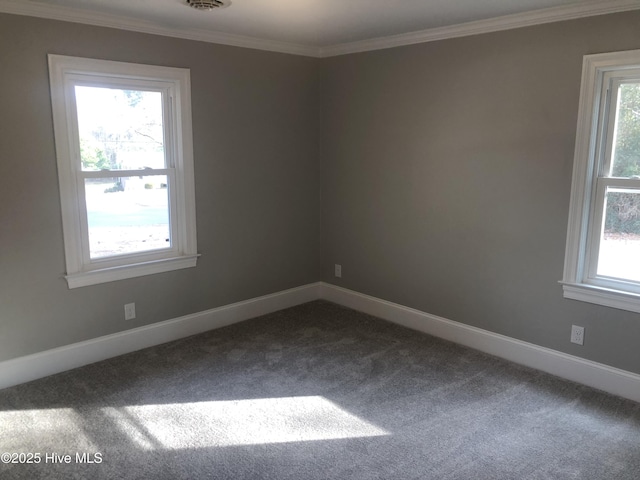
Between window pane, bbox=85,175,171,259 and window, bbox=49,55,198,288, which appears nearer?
window, bbox=49,55,198,288

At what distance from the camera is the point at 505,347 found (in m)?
3.52

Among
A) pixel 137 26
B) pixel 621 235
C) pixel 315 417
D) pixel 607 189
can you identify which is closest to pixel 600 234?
pixel 621 235

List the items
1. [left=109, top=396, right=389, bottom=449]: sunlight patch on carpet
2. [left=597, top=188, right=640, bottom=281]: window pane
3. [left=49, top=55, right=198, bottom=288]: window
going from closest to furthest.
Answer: [left=109, top=396, right=389, bottom=449]: sunlight patch on carpet → [left=597, top=188, right=640, bottom=281]: window pane → [left=49, top=55, right=198, bottom=288]: window

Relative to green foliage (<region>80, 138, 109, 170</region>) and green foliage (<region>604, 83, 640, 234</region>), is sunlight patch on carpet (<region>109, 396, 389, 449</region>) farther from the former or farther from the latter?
→ green foliage (<region>604, 83, 640, 234</region>)

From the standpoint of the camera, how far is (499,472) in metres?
2.32

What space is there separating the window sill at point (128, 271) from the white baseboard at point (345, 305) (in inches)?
16.0

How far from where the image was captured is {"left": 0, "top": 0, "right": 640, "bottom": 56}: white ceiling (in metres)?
2.85

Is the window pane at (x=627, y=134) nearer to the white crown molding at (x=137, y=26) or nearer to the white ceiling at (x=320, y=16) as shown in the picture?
the white ceiling at (x=320, y=16)

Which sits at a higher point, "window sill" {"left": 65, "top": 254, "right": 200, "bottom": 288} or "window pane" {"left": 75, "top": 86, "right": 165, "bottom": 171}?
"window pane" {"left": 75, "top": 86, "right": 165, "bottom": 171}

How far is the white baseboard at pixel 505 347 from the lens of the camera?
3022 millimetres

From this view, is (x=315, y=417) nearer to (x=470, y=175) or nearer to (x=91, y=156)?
(x=470, y=175)

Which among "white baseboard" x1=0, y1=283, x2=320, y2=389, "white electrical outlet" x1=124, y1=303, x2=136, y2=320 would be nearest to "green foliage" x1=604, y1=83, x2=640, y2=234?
"white baseboard" x1=0, y1=283, x2=320, y2=389

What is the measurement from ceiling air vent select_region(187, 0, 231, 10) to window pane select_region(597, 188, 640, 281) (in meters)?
2.52

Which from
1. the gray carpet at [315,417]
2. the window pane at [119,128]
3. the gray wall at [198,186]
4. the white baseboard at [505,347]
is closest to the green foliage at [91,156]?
the window pane at [119,128]
